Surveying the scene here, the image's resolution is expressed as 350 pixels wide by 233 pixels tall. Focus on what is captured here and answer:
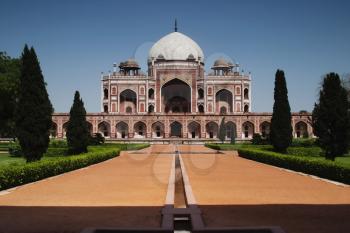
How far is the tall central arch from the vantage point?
66.8m

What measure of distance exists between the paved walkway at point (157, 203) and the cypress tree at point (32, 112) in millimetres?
4227

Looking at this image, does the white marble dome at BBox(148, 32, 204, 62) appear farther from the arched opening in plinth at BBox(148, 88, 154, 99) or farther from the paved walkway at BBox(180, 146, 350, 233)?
the paved walkway at BBox(180, 146, 350, 233)

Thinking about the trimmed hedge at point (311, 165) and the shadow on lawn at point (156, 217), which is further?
the trimmed hedge at point (311, 165)

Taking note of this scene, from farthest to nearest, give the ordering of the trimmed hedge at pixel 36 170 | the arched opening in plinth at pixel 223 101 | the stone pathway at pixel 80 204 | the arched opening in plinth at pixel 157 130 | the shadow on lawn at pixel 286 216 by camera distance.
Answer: the arched opening in plinth at pixel 223 101, the arched opening in plinth at pixel 157 130, the trimmed hedge at pixel 36 170, the stone pathway at pixel 80 204, the shadow on lawn at pixel 286 216

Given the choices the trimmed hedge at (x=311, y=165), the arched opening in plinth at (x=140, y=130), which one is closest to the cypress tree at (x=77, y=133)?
the trimmed hedge at (x=311, y=165)

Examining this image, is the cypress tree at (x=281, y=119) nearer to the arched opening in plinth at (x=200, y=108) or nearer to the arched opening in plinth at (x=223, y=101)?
the arched opening in plinth at (x=200, y=108)

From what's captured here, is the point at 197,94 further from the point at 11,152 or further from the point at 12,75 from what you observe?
the point at 11,152

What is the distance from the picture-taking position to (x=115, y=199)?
383 inches

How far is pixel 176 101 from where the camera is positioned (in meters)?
67.2

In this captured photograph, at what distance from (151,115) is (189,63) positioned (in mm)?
11566

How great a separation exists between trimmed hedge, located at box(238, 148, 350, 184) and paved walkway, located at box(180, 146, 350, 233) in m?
0.52

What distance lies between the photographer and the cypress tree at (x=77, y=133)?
85.5 ft

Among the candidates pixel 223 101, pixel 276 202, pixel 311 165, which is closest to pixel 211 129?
pixel 223 101

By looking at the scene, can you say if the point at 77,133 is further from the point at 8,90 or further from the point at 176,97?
the point at 176,97
